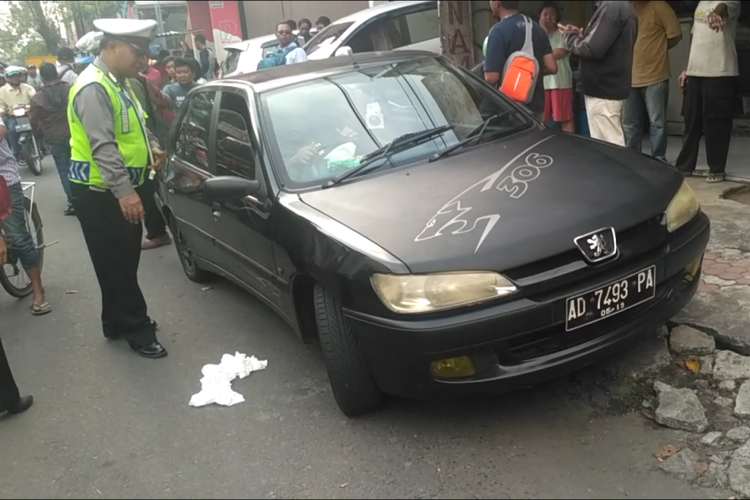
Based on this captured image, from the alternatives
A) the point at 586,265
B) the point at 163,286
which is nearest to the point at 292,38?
the point at 163,286

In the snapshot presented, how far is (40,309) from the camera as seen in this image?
5.53 meters

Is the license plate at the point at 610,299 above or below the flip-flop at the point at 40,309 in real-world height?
above

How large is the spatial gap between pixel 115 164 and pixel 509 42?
3.20 m

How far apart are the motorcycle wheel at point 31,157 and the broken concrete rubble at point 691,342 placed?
11910 millimetres

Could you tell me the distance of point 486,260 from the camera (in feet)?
9.36

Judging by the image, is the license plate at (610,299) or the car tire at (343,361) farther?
the car tire at (343,361)

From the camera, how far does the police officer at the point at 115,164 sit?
3965 mm

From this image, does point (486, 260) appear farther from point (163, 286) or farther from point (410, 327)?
point (163, 286)

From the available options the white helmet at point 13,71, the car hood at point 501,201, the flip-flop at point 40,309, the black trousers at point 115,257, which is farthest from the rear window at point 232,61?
the car hood at point 501,201

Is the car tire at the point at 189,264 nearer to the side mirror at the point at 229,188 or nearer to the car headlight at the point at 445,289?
the side mirror at the point at 229,188

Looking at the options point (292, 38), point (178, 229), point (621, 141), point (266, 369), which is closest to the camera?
point (266, 369)

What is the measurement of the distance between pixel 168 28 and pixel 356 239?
29312 mm

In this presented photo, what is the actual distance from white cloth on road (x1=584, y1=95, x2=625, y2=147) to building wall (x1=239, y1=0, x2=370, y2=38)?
46.5 feet

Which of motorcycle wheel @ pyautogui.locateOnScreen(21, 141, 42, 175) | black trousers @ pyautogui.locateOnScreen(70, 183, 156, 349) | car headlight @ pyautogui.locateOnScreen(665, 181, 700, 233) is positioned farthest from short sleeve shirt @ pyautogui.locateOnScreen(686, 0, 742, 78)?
motorcycle wheel @ pyautogui.locateOnScreen(21, 141, 42, 175)
